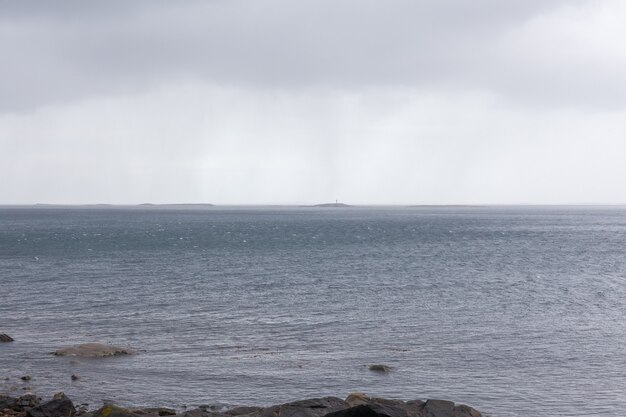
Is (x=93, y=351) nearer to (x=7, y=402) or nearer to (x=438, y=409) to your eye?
(x=7, y=402)

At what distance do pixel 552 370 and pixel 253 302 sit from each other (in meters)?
26.3

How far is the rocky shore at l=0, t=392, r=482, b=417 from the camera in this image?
76.1 ft

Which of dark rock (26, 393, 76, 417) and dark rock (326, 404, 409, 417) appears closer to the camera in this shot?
dark rock (326, 404, 409, 417)

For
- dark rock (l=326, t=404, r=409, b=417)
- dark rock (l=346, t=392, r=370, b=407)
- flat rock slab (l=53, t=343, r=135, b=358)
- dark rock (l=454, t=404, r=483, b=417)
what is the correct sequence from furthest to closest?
flat rock slab (l=53, t=343, r=135, b=358), dark rock (l=346, t=392, r=370, b=407), dark rock (l=454, t=404, r=483, b=417), dark rock (l=326, t=404, r=409, b=417)

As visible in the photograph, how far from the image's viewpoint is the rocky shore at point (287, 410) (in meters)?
23.2

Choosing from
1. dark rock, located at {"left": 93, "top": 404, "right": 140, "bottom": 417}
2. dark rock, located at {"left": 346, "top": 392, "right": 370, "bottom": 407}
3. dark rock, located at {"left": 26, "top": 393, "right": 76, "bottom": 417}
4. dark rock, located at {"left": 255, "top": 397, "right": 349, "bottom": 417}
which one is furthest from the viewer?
dark rock, located at {"left": 346, "top": 392, "right": 370, "bottom": 407}

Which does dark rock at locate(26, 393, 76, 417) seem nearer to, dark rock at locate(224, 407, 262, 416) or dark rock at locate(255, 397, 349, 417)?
dark rock at locate(224, 407, 262, 416)

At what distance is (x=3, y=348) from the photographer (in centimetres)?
3909

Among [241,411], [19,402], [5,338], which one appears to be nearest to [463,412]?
[241,411]

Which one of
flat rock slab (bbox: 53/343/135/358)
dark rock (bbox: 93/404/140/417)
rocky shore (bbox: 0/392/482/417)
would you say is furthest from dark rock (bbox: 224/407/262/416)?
flat rock slab (bbox: 53/343/135/358)

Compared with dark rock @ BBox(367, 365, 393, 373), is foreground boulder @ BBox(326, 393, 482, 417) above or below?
above

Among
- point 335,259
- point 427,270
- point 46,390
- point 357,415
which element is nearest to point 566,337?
point 357,415

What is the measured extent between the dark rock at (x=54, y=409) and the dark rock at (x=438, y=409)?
1199cm

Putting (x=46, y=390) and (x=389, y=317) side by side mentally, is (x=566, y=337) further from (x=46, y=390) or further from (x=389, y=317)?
(x=46, y=390)
